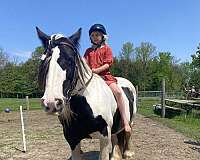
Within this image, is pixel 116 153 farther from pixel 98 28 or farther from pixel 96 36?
pixel 98 28

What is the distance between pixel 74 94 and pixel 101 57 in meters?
0.83

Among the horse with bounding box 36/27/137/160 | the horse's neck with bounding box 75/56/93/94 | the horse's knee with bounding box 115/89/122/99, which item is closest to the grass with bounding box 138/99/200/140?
the horse's knee with bounding box 115/89/122/99

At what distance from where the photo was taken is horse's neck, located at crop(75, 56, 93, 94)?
3376 millimetres

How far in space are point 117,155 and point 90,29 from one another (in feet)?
6.13

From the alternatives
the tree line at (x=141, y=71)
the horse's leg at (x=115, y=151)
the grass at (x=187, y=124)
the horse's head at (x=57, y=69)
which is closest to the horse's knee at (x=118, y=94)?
the horse's leg at (x=115, y=151)

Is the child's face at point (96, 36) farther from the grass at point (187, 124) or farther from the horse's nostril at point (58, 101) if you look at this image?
the grass at point (187, 124)

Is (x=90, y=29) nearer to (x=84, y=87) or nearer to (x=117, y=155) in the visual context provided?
(x=84, y=87)

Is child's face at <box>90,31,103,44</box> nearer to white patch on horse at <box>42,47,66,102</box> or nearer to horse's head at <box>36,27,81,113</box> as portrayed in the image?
horse's head at <box>36,27,81,113</box>

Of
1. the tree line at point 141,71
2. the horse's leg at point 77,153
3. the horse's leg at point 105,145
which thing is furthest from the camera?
the tree line at point 141,71

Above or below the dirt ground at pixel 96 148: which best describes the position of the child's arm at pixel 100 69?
above

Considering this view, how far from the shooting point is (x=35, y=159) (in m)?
5.98

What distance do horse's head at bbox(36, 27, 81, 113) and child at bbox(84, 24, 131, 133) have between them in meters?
0.78

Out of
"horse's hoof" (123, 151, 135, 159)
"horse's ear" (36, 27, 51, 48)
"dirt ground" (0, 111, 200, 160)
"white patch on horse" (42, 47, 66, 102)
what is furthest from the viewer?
"dirt ground" (0, 111, 200, 160)

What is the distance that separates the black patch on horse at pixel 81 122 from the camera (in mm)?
3562
